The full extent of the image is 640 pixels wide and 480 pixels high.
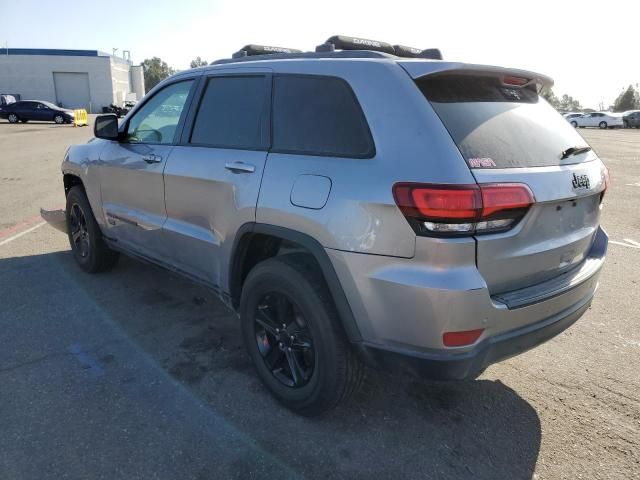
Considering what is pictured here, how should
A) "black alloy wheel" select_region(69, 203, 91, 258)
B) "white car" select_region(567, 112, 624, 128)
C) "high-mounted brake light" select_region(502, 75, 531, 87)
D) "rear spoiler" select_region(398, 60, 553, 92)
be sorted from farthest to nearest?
1. "white car" select_region(567, 112, 624, 128)
2. "black alloy wheel" select_region(69, 203, 91, 258)
3. "high-mounted brake light" select_region(502, 75, 531, 87)
4. "rear spoiler" select_region(398, 60, 553, 92)

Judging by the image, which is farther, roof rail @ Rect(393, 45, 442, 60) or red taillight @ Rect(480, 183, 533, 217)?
roof rail @ Rect(393, 45, 442, 60)

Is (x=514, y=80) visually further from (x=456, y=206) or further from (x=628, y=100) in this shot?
(x=628, y=100)

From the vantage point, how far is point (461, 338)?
87.5 inches

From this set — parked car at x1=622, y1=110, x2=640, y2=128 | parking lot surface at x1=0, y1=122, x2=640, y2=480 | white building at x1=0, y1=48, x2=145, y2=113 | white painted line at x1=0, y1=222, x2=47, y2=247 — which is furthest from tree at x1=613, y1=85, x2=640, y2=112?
white painted line at x1=0, y1=222, x2=47, y2=247

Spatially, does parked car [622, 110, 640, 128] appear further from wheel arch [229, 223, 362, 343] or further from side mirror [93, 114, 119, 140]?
wheel arch [229, 223, 362, 343]

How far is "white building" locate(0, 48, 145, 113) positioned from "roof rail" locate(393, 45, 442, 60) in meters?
65.8

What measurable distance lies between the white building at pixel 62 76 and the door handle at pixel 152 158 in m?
65.0

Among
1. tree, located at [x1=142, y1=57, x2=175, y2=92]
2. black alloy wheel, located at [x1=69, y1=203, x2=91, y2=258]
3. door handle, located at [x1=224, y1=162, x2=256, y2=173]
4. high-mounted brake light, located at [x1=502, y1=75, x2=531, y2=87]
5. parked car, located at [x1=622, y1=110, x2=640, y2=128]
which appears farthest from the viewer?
tree, located at [x1=142, y1=57, x2=175, y2=92]

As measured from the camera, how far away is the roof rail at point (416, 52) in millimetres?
3223

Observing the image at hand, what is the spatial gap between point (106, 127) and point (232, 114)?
1543mm

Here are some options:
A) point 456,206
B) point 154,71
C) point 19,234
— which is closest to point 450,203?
point 456,206

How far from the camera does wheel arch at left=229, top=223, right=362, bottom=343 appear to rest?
2.45 meters

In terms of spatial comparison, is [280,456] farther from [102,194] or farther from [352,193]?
[102,194]

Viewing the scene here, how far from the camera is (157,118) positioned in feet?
13.1
